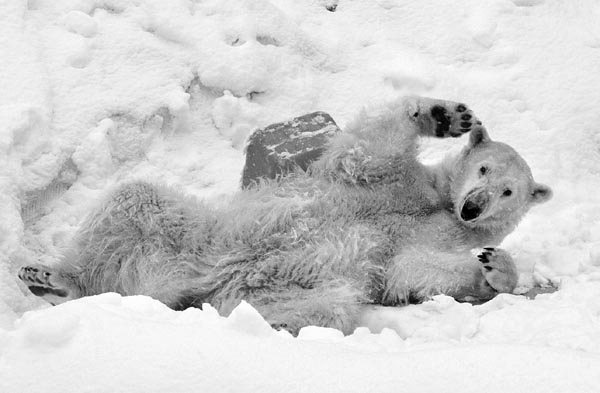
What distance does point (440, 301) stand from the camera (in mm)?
4371

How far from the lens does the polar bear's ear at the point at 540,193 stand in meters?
5.16

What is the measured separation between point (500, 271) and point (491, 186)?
0.58 metres

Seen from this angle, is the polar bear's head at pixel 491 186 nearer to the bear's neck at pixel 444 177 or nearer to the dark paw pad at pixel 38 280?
the bear's neck at pixel 444 177

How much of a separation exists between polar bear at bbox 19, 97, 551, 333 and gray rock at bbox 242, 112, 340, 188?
0.18m

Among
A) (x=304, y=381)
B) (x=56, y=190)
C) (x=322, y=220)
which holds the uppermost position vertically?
(x=304, y=381)

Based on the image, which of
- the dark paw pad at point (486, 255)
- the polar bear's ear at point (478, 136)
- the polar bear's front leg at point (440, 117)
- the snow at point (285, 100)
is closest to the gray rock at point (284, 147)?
the snow at point (285, 100)

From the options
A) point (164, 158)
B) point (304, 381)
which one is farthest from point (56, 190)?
point (304, 381)

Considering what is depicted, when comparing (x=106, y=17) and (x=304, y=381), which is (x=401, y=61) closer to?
(x=106, y=17)

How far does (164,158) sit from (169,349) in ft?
11.0

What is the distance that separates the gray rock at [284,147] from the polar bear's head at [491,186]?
3.06 feet

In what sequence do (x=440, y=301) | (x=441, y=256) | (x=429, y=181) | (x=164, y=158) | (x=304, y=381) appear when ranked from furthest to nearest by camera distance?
(x=164, y=158)
(x=429, y=181)
(x=441, y=256)
(x=440, y=301)
(x=304, y=381)

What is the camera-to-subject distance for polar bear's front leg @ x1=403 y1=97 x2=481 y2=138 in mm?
5145

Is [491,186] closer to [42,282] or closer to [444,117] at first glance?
Result: [444,117]

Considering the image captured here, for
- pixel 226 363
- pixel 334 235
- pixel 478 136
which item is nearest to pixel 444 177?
pixel 478 136
